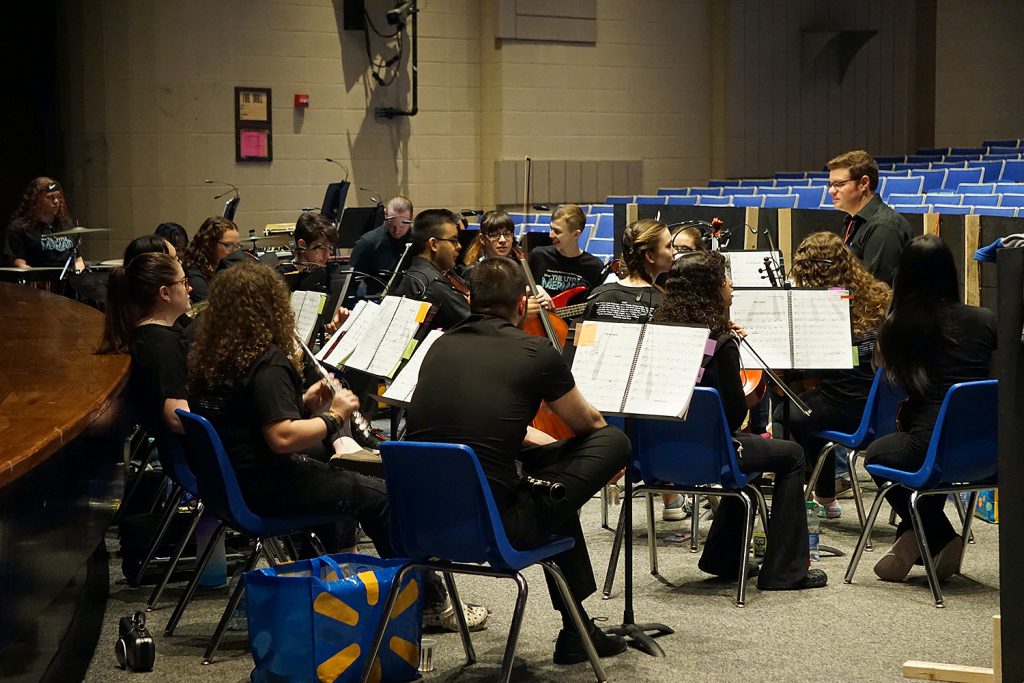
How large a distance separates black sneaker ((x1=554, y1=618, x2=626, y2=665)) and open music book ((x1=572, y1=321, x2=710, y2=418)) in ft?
2.32

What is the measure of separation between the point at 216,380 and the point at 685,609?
1.83m

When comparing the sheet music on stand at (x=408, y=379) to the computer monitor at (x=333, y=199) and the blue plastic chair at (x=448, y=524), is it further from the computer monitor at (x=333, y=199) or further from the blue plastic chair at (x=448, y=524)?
the computer monitor at (x=333, y=199)

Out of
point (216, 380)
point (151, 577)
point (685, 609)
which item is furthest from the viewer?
point (151, 577)

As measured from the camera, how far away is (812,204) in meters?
10.5

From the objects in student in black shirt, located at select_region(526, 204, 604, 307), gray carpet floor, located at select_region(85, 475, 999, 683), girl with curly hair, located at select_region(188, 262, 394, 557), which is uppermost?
student in black shirt, located at select_region(526, 204, 604, 307)

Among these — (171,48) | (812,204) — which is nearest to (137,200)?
(171,48)

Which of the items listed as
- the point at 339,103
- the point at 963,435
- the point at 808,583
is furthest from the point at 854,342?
the point at 339,103

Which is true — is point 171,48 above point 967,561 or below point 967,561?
above

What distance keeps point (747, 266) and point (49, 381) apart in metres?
3.56

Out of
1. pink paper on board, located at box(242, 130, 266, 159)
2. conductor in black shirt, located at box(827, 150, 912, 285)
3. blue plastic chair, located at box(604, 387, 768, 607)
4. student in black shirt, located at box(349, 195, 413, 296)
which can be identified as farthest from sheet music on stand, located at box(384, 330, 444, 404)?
pink paper on board, located at box(242, 130, 266, 159)

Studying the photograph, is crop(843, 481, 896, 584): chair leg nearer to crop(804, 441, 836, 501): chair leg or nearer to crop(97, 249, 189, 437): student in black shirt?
crop(804, 441, 836, 501): chair leg

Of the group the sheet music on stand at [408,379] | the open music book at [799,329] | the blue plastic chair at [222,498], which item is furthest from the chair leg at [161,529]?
the open music book at [799,329]

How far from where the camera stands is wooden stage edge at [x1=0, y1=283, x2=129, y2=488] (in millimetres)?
2938

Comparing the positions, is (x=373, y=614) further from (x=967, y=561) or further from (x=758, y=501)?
(x=967, y=561)
